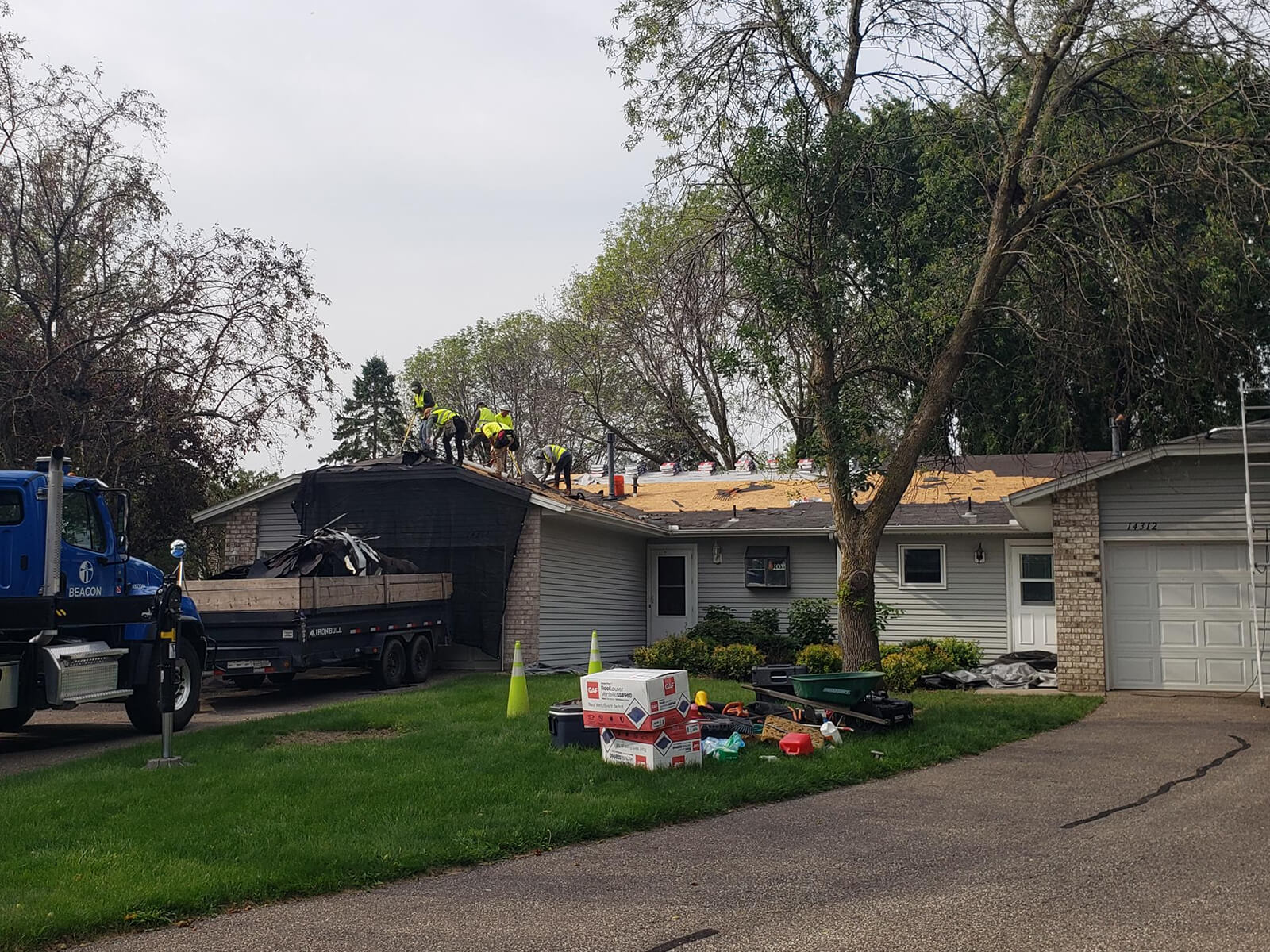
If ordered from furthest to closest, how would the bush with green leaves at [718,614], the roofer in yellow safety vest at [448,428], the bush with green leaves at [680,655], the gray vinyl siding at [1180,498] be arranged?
the bush with green leaves at [718,614] < the bush with green leaves at [680,655] < the roofer in yellow safety vest at [448,428] < the gray vinyl siding at [1180,498]

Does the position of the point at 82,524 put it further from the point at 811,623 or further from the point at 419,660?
the point at 811,623

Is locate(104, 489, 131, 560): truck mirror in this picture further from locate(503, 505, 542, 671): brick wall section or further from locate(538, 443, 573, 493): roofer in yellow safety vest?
locate(538, 443, 573, 493): roofer in yellow safety vest

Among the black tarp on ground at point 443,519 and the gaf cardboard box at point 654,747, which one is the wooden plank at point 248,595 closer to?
the black tarp on ground at point 443,519

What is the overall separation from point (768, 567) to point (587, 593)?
4218 mm

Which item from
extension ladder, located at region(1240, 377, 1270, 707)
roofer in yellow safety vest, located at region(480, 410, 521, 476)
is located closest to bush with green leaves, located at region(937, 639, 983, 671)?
extension ladder, located at region(1240, 377, 1270, 707)

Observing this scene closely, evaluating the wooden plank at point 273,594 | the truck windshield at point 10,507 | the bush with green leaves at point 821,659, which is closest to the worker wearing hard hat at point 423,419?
the wooden plank at point 273,594

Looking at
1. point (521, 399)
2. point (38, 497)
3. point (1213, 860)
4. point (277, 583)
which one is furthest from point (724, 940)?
point (521, 399)

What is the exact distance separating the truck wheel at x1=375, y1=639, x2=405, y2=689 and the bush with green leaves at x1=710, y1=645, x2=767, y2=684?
5.61 meters

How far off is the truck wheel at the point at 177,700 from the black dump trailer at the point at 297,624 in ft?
2.59

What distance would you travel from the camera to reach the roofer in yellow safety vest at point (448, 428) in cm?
2016

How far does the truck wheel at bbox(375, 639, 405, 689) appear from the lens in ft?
55.1

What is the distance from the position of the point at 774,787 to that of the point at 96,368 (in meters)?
14.9

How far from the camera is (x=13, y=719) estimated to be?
499 inches

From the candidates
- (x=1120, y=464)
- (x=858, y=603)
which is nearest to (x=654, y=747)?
(x=858, y=603)
